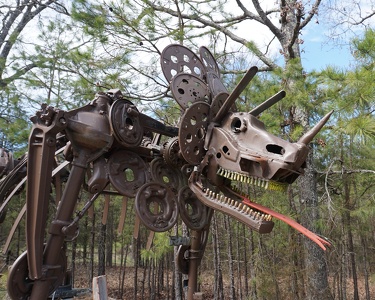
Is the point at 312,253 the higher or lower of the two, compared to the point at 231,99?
lower

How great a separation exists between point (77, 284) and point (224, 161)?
13190mm

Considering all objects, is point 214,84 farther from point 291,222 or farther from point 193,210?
point 291,222

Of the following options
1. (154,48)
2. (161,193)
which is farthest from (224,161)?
(154,48)

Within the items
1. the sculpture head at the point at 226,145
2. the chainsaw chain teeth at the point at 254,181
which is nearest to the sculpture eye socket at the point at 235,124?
the sculpture head at the point at 226,145

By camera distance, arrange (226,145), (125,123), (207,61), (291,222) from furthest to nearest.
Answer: (207,61) < (125,123) < (226,145) < (291,222)

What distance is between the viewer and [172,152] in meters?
2.94

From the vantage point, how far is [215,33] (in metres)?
7.16

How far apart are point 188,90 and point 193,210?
1.02 metres

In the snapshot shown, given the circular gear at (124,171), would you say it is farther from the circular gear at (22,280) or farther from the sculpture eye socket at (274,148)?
the sculpture eye socket at (274,148)

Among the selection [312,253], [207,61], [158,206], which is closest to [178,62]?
[207,61]

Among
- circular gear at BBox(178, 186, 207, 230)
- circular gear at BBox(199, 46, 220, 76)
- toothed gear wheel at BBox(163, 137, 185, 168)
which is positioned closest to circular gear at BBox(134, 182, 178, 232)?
circular gear at BBox(178, 186, 207, 230)

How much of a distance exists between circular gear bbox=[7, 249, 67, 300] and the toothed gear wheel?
45.2 inches

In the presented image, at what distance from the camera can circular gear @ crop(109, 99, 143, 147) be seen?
2629 mm

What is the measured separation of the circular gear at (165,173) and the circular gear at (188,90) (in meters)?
0.53
